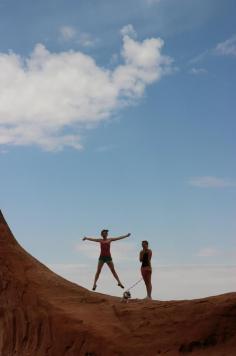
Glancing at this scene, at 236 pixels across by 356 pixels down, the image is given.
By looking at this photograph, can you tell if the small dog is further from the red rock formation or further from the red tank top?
the red tank top

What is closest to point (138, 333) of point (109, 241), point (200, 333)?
point (200, 333)

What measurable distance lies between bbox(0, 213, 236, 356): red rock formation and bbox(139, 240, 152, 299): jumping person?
743 mm

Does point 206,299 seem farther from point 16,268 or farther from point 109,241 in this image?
point 16,268

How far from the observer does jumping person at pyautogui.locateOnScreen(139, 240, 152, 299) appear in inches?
468

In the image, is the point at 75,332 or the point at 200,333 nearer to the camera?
the point at 200,333

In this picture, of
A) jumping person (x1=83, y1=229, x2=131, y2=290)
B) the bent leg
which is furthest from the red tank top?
the bent leg

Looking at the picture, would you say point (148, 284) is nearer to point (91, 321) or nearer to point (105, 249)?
point (105, 249)

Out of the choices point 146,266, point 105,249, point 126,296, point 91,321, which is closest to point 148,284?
point 146,266

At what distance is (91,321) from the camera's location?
10547mm

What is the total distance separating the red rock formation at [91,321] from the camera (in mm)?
9328

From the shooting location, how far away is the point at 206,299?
9.95 metres

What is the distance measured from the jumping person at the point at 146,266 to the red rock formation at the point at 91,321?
2.44 feet

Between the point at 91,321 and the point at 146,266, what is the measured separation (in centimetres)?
195

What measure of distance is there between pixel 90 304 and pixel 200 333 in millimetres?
2848
